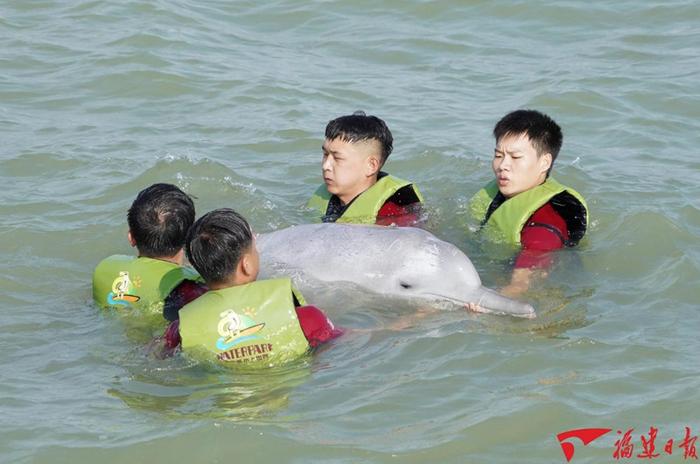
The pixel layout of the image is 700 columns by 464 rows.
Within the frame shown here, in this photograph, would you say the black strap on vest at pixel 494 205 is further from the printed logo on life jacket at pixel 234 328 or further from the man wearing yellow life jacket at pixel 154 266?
the printed logo on life jacket at pixel 234 328

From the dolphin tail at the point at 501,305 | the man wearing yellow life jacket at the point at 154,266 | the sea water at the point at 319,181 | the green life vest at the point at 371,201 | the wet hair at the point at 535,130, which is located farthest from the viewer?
the green life vest at the point at 371,201

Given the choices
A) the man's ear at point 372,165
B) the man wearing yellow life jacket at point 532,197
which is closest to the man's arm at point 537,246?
the man wearing yellow life jacket at point 532,197

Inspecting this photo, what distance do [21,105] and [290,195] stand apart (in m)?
3.53

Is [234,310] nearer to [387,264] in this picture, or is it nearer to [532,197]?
[387,264]

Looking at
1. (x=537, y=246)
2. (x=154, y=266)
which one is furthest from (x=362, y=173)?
(x=154, y=266)

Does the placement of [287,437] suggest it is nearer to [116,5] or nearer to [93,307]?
[93,307]

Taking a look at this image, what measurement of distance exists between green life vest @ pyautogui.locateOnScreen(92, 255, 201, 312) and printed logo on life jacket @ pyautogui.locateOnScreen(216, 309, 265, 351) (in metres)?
0.87

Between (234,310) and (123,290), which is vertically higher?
(234,310)

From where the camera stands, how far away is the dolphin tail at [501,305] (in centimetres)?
695

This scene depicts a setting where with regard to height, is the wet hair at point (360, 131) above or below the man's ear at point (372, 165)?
above

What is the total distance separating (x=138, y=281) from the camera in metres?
7.31

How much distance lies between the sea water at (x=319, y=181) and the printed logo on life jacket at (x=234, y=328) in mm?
199

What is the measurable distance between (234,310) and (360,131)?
3025 mm

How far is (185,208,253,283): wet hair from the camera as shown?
6418 millimetres
